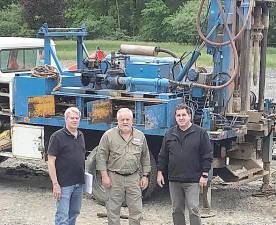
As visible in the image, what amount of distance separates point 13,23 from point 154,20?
13694mm

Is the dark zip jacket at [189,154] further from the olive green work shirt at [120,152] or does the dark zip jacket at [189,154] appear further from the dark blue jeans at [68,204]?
the dark blue jeans at [68,204]

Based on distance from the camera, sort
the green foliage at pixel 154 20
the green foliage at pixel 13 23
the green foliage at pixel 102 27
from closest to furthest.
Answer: the green foliage at pixel 13 23 → the green foliage at pixel 154 20 → the green foliage at pixel 102 27

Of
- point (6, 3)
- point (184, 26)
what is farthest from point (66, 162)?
point (6, 3)

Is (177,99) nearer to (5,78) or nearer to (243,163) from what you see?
(243,163)

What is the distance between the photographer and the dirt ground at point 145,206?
8586 millimetres

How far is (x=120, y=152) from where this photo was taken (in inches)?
277

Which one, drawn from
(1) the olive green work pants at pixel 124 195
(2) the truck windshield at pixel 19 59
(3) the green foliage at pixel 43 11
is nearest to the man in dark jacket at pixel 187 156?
(1) the olive green work pants at pixel 124 195

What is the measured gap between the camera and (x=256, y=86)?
9852 mm

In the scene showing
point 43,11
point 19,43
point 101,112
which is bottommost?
point 101,112

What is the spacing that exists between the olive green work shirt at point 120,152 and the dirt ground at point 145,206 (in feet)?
5.26

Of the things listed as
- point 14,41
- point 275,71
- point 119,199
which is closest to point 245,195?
point 119,199

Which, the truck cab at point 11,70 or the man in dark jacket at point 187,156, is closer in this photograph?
the man in dark jacket at point 187,156

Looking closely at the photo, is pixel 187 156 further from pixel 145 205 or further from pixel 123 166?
pixel 145 205

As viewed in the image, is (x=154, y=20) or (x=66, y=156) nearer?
(x=66, y=156)
